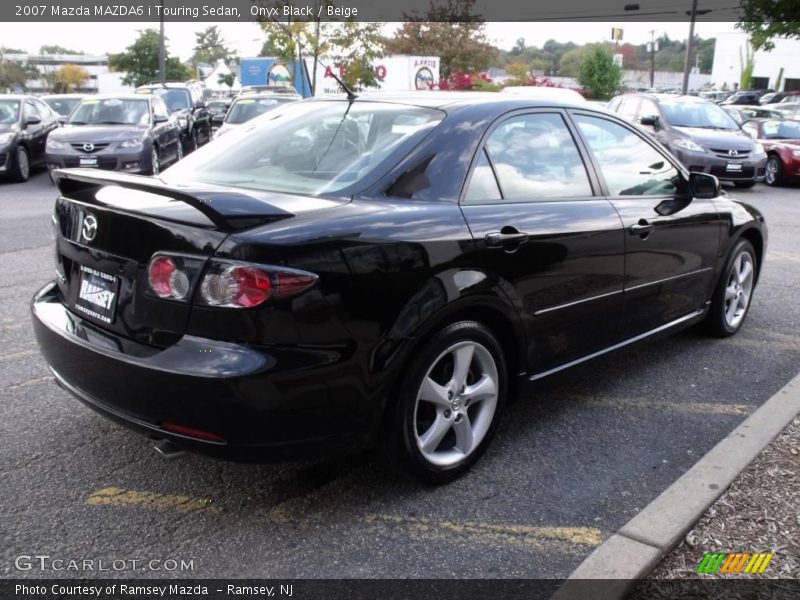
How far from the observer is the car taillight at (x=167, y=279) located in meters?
2.67

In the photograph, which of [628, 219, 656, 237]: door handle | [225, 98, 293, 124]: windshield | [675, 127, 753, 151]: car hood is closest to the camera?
[628, 219, 656, 237]: door handle

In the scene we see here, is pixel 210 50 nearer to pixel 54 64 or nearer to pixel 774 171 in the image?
pixel 54 64

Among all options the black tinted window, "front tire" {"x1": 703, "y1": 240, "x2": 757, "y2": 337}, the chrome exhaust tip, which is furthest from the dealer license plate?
"front tire" {"x1": 703, "y1": 240, "x2": 757, "y2": 337}

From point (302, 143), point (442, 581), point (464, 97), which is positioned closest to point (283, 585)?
point (442, 581)

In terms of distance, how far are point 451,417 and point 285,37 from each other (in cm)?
2576

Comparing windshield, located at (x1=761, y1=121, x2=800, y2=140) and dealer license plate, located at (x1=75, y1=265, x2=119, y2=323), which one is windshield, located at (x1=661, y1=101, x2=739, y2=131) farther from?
dealer license plate, located at (x1=75, y1=265, x2=119, y2=323)

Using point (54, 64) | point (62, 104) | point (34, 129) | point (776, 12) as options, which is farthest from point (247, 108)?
point (54, 64)

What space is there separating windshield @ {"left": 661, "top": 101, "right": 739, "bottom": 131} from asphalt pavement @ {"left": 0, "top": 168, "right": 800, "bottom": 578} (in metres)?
11.2

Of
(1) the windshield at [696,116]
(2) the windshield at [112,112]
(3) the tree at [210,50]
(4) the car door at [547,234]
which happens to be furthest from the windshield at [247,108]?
(3) the tree at [210,50]

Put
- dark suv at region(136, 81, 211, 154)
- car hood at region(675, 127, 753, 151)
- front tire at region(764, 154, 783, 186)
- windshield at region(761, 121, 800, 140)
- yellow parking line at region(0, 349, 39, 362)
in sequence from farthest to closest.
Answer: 1. dark suv at region(136, 81, 211, 154)
2. windshield at region(761, 121, 800, 140)
3. front tire at region(764, 154, 783, 186)
4. car hood at region(675, 127, 753, 151)
5. yellow parking line at region(0, 349, 39, 362)

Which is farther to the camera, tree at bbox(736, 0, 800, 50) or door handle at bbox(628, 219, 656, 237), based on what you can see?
tree at bbox(736, 0, 800, 50)

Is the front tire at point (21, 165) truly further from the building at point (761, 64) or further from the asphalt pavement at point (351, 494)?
the building at point (761, 64)

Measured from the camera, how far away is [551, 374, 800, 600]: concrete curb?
103 inches

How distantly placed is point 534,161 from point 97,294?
203cm
